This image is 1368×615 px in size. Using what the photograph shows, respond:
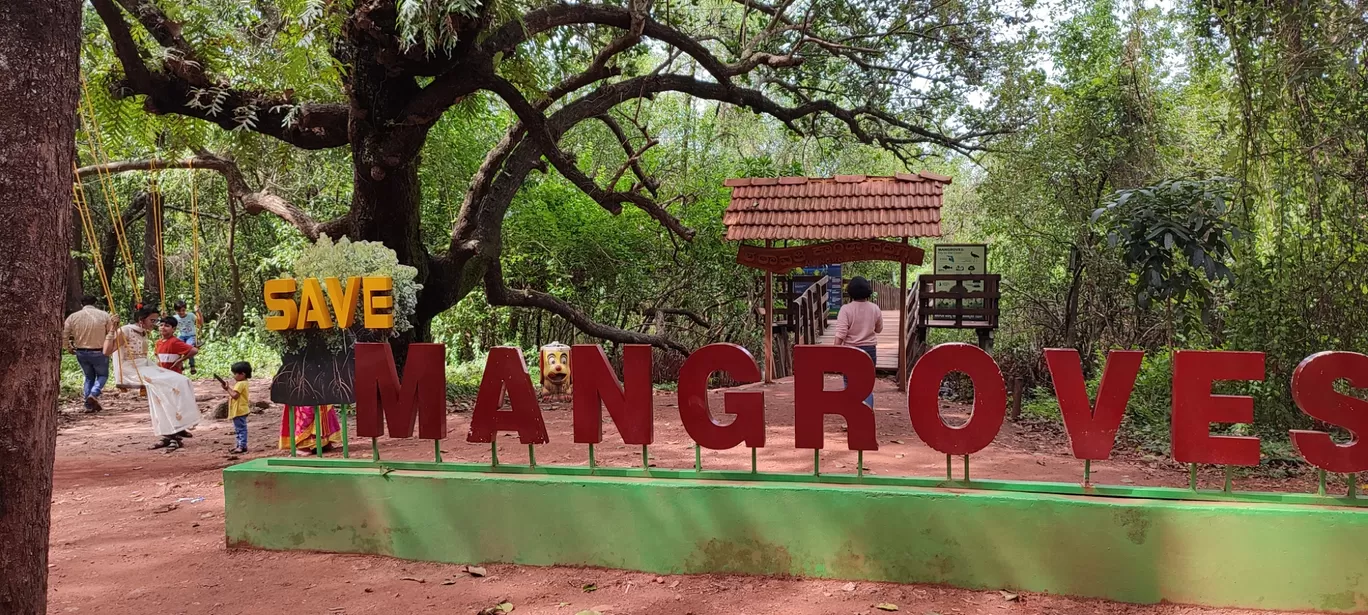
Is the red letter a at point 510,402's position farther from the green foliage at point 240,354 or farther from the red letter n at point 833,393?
the green foliage at point 240,354

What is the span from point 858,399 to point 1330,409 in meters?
2.15

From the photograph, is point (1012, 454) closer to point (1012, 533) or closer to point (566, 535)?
point (1012, 533)

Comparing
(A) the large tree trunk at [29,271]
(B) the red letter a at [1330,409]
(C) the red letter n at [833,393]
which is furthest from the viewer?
(C) the red letter n at [833,393]

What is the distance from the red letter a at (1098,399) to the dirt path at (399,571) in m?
0.78

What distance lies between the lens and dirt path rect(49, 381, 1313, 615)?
3.96 meters

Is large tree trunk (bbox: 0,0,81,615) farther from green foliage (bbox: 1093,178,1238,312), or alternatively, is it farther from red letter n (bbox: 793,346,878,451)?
green foliage (bbox: 1093,178,1238,312)

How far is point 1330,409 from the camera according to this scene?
371cm

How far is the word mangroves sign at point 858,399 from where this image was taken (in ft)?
12.3

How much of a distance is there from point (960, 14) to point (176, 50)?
A: 30.0ft

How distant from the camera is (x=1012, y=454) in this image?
23.6 ft

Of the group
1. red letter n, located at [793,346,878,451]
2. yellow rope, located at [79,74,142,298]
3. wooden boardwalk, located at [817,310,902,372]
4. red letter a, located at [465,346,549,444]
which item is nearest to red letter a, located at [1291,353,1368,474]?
red letter n, located at [793,346,878,451]

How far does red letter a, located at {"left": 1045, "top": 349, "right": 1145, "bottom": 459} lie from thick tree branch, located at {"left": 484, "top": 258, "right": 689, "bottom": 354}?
7447 mm

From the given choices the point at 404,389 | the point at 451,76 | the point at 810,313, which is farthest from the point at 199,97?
the point at 810,313

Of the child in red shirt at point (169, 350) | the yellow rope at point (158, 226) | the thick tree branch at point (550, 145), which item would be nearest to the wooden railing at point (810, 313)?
the thick tree branch at point (550, 145)
